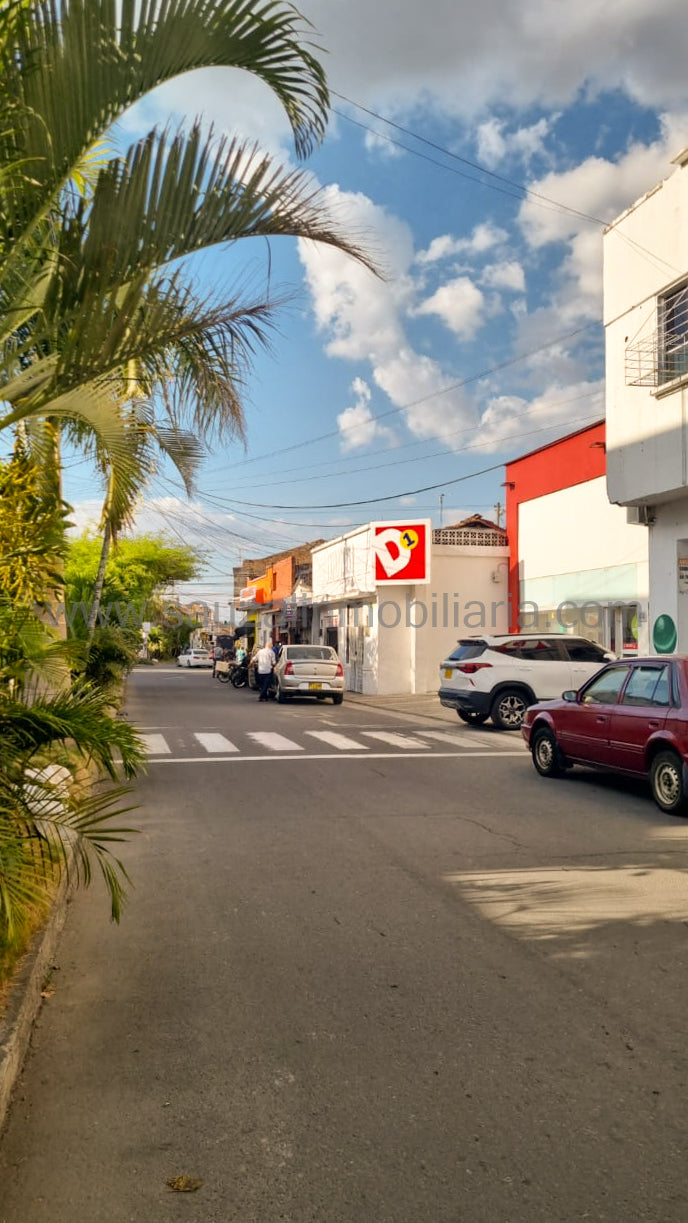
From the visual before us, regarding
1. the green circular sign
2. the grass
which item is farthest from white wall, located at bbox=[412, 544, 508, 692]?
the grass

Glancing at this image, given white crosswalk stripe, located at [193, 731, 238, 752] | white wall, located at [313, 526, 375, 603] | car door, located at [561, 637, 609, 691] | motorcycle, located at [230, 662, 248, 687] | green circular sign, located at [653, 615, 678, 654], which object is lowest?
white crosswalk stripe, located at [193, 731, 238, 752]

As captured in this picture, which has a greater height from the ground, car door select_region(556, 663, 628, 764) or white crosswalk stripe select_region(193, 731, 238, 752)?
car door select_region(556, 663, 628, 764)

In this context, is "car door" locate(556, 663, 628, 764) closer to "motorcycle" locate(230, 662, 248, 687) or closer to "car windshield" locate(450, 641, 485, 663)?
"car windshield" locate(450, 641, 485, 663)

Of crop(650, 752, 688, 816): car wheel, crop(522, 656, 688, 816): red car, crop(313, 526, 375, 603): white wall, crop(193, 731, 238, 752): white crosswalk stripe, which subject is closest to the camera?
crop(650, 752, 688, 816): car wheel

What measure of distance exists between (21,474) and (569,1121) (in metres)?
4.09

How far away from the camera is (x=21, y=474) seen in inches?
218

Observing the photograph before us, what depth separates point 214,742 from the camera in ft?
55.5

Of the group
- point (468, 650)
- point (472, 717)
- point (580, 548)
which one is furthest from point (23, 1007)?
point (580, 548)

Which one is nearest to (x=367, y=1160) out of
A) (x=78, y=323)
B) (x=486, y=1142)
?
(x=486, y=1142)

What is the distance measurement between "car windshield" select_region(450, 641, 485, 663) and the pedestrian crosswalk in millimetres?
1399

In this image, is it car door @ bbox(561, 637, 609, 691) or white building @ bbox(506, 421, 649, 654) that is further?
white building @ bbox(506, 421, 649, 654)

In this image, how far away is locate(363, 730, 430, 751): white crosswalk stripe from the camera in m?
16.5

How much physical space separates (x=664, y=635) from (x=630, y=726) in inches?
301

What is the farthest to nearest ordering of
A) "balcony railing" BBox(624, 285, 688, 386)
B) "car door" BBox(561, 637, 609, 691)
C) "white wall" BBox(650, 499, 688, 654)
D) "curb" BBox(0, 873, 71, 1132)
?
1. "car door" BBox(561, 637, 609, 691)
2. "white wall" BBox(650, 499, 688, 654)
3. "balcony railing" BBox(624, 285, 688, 386)
4. "curb" BBox(0, 873, 71, 1132)
